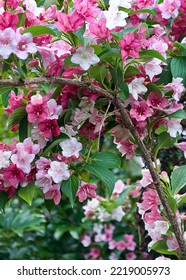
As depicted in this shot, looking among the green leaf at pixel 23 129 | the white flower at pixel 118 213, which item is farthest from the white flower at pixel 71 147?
the white flower at pixel 118 213

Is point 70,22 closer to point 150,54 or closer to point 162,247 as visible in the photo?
point 150,54

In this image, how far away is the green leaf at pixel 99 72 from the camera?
47.7 inches

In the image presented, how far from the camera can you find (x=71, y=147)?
1.26 metres

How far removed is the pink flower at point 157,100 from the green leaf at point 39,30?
0.28 metres

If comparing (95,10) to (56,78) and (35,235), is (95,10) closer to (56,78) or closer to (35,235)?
(56,78)

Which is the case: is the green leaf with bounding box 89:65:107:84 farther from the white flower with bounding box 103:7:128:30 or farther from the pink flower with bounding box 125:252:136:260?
the pink flower with bounding box 125:252:136:260

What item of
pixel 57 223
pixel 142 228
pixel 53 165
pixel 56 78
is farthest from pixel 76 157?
pixel 57 223

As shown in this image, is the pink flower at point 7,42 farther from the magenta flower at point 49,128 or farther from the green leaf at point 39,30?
the magenta flower at point 49,128

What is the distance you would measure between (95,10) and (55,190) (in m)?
0.42

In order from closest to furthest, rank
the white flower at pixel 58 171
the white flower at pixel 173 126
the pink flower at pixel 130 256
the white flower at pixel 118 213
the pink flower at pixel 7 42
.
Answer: the pink flower at pixel 7 42 < the white flower at pixel 58 171 < the white flower at pixel 173 126 < the white flower at pixel 118 213 < the pink flower at pixel 130 256

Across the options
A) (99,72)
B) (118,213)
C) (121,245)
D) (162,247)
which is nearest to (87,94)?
(99,72)

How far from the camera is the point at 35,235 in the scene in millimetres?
3387

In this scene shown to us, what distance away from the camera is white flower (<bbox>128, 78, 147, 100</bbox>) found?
1.24m

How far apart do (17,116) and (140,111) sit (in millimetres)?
296
